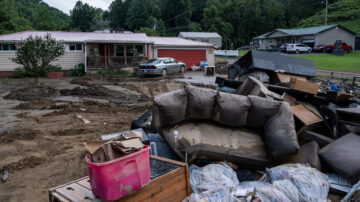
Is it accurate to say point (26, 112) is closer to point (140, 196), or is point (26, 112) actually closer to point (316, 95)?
point (140, 196)

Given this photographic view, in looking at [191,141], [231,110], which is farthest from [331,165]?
[191,141]

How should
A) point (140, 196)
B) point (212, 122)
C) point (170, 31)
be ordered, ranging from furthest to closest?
point (170, 31) < point (212, 122) < point (140, 196)

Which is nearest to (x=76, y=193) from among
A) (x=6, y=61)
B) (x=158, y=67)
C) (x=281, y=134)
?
(x=281, y=134)

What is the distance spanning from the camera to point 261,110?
14.6ft

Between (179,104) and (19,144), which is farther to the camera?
(19,144)

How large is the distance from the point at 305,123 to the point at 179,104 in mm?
2200

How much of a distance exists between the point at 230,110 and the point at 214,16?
74808mm

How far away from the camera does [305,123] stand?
4.79m

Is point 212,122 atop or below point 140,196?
atop

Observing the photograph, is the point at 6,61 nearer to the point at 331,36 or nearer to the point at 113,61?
the point at 113,61

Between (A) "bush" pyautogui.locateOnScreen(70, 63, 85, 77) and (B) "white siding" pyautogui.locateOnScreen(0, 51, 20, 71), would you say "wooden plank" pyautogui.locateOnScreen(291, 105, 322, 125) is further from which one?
(B) "white siding" pyautogui.locateOnScreen(0, 51, 20, 71)

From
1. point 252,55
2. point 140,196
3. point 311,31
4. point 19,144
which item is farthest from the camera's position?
point 311,31

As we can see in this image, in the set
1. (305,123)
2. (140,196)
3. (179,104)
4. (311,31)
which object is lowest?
(140,196)

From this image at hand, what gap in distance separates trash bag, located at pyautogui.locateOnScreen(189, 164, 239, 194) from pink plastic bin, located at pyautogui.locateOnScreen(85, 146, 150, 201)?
1.10 metres
